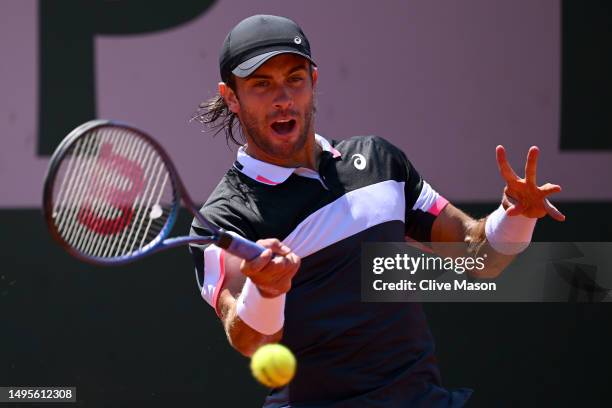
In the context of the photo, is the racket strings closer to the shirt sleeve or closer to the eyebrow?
the eyebrow

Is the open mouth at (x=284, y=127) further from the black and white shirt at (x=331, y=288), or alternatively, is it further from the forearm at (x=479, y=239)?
the forearm at (x=479, y=239)

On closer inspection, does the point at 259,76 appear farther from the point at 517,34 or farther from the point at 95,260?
the point at 517,34

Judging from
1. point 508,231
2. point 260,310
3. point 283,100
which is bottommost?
point 260,310

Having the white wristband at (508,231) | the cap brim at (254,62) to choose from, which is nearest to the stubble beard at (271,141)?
the cap brim at (254,62)

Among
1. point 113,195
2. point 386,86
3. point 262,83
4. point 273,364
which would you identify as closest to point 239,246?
point 273,364

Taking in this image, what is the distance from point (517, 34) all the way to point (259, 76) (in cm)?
178

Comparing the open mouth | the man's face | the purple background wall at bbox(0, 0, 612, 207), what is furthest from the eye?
the purple background wall at bbox(0, 0, 612, 207)

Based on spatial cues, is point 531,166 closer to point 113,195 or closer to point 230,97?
→ point 230,97

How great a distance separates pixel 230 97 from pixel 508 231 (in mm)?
829

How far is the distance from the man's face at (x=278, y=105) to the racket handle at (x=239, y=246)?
1.61 ft

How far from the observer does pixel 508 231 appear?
2902mm

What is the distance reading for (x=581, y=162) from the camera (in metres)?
4.34

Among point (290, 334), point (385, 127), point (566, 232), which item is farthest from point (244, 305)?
point (566, 232)

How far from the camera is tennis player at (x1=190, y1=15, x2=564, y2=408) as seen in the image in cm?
277
